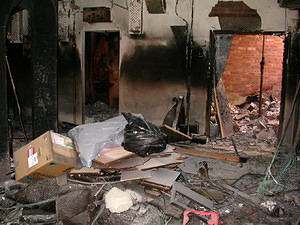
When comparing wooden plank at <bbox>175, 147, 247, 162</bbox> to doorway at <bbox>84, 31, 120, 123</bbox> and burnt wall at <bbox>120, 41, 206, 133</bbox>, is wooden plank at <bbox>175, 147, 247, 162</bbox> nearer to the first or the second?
burnt wall at <bbox>120, 41, 206, 133</bbox>

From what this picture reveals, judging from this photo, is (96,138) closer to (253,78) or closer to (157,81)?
(157,81)

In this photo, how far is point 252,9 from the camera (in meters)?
5.63

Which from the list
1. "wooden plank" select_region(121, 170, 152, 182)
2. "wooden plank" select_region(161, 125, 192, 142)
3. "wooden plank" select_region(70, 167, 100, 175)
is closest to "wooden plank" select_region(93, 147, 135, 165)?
"wooden plank" select_region(70, 167, 100, 175)

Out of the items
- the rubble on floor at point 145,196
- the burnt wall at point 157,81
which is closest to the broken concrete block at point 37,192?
the rubble on floor at point 145,196

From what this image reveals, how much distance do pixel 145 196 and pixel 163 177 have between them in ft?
1.32

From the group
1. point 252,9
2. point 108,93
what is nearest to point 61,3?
point 108,93

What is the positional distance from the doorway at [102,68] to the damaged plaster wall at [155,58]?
2.74 meters

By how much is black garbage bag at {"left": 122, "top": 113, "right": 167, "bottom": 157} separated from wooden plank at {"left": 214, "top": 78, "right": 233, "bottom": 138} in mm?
2589

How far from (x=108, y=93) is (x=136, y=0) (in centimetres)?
405

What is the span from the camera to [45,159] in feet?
10.2

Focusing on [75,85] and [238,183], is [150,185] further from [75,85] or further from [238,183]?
[75,85]

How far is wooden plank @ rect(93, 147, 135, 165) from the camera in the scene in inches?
144

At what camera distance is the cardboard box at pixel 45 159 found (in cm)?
315

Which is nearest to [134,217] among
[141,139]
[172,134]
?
[141,139]
